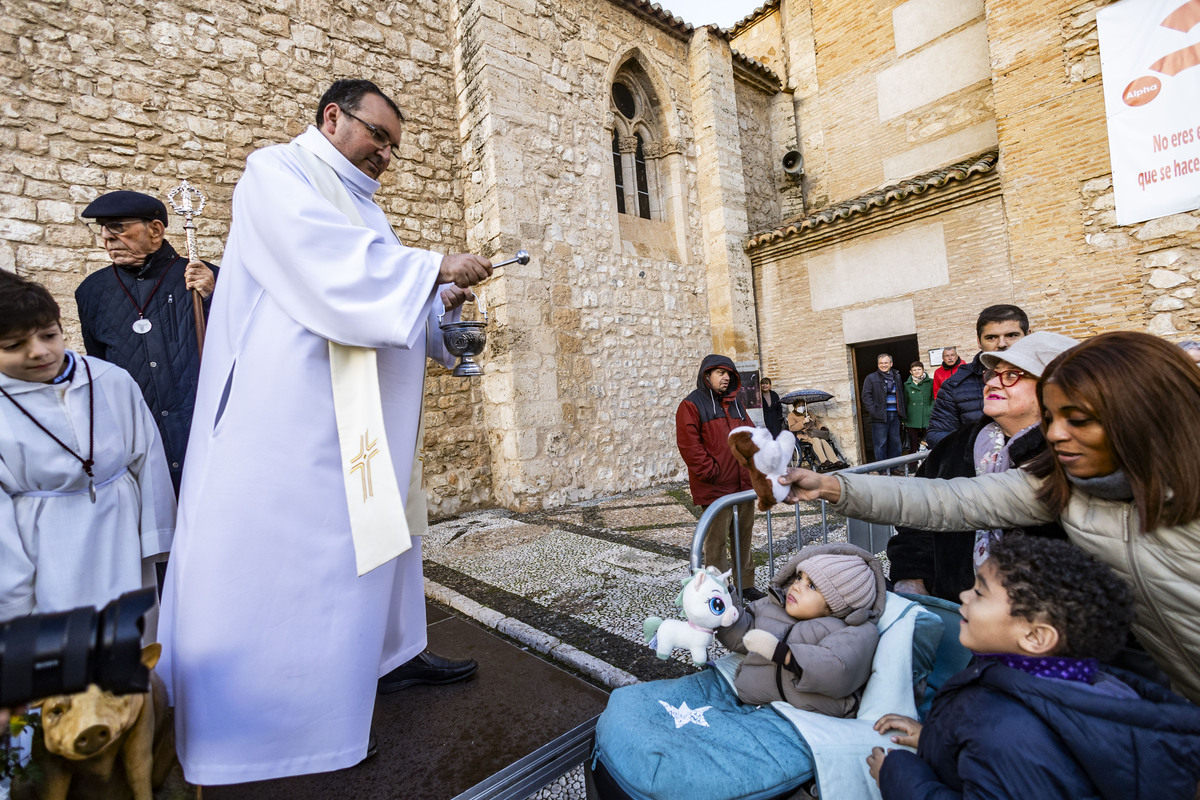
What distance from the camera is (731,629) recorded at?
1697 mm

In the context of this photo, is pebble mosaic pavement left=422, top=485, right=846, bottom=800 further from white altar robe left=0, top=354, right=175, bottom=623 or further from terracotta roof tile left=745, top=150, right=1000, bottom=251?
terracotta roof tile left=745, top=150, right=1000, bottom=251

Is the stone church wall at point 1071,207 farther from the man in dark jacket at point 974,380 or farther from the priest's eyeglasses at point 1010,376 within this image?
the priest's eyeglasses at point 1010,376

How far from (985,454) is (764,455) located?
3.83 ft

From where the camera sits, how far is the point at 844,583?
1.60 meters

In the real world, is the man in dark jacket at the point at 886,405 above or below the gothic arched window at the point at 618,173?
below

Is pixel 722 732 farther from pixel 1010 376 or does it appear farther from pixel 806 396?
pixel 806 396

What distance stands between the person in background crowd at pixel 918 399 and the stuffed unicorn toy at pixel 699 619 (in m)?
7.67

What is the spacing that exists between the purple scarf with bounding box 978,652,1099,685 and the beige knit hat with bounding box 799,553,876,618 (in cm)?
41

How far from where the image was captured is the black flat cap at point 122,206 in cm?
231

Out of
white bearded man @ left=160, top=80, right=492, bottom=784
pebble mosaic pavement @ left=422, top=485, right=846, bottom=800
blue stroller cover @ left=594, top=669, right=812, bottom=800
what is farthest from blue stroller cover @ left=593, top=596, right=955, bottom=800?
white bearded man @ left=160, top=80, right=492, bottom=784

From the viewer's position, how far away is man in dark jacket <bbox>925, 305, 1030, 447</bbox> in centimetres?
293

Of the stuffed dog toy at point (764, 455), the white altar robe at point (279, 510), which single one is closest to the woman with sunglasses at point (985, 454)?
the stuffed dog toy at point (764, 455)

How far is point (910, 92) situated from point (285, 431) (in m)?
11.5

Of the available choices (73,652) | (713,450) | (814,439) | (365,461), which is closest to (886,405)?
(814,439)
